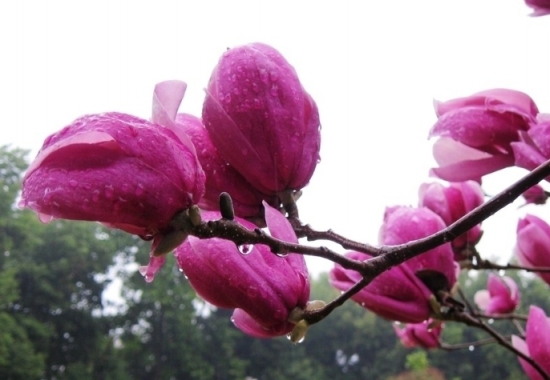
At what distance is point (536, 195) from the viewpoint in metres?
0.65

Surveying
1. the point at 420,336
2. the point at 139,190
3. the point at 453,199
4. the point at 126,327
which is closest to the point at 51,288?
the point at 126,327

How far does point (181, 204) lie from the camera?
1.13ft

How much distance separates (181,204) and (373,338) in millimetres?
19327

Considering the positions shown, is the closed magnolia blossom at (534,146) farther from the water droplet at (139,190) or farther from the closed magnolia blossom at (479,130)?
the water droplet at (139,190)

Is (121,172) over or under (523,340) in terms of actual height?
over

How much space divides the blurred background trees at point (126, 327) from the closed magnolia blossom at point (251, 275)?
506 inches

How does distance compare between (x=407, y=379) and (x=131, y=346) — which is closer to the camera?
(x=407, y=379)

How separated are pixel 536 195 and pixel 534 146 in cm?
19

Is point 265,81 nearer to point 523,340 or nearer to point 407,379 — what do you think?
point 523,340

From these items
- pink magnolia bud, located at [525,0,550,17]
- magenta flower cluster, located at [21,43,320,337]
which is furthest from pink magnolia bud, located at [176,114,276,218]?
pink magnolia bud, located at [525,0,550,17]

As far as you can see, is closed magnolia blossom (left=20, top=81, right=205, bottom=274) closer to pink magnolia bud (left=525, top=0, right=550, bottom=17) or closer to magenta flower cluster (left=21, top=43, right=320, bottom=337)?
magenta flower cluster (left=21, top=43, right=320, bottom=337)

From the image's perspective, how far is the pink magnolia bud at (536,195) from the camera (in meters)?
0.64

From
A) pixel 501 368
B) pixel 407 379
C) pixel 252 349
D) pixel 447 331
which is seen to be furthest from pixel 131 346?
pixel 501 368

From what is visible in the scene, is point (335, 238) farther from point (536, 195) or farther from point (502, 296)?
point (502, 296)
